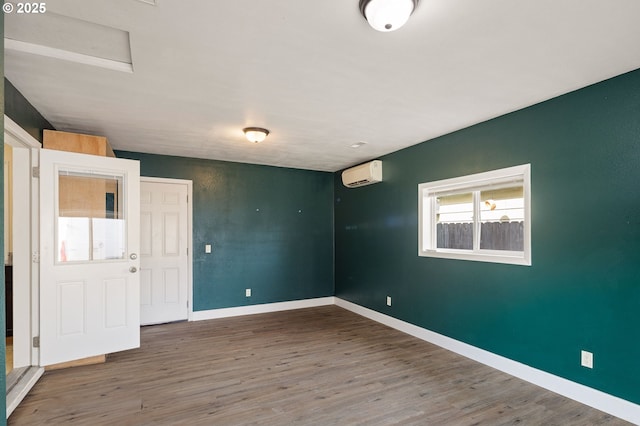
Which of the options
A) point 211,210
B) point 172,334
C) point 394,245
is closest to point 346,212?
point 394,245

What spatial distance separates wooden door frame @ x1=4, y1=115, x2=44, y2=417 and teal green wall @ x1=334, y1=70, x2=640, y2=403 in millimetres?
4129

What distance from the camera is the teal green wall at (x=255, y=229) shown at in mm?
5070

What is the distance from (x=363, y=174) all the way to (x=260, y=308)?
2782 mm

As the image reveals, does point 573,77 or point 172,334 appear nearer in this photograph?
point 573,77

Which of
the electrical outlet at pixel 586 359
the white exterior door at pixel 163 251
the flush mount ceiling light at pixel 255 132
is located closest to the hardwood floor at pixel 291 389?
the electrical outlet at pixel 586 359

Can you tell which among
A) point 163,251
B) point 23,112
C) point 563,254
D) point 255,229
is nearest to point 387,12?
point 563,254

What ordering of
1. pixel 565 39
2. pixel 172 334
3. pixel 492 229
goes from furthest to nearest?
pixel 172 334
pixel 492 229
pixel 565 39

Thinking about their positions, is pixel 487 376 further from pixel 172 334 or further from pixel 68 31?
pixel 68 31

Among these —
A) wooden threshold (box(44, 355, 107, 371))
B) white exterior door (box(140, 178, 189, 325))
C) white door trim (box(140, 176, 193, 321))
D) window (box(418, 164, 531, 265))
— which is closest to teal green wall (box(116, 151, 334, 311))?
white door trim (box(140, 176, 193, 321))

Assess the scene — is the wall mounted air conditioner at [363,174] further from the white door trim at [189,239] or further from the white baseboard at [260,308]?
the white door trim at [189,239]

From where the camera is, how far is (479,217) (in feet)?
11.9

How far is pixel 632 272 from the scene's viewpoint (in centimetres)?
236

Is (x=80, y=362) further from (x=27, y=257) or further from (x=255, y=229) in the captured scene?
(x=255, y=229)

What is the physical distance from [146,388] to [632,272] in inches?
157
